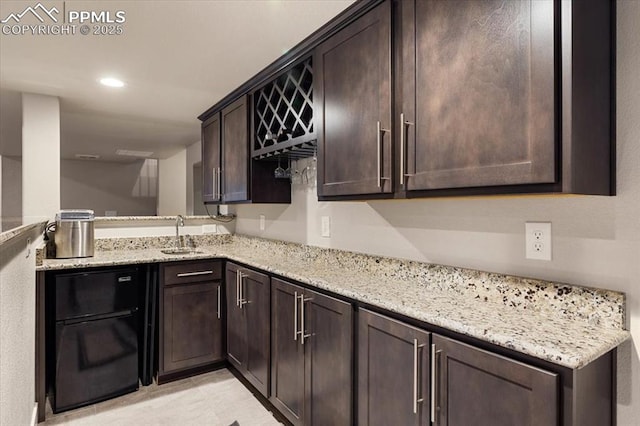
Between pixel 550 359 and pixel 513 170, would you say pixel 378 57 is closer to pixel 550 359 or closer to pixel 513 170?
pixel 513 170

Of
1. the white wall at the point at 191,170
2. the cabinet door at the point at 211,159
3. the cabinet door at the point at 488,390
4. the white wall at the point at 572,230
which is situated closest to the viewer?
the cabinet door at the point at 488,390

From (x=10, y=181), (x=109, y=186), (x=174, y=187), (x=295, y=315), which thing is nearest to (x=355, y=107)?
(x=295, y=315)

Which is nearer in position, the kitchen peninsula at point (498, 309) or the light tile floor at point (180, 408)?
the kitchen peninsula at point (498, 309)

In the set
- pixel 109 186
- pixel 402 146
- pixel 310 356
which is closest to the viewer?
pixel 402 146

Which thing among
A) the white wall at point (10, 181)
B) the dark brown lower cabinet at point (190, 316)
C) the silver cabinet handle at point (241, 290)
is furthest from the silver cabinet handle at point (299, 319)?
the white wall at point (10, 181)

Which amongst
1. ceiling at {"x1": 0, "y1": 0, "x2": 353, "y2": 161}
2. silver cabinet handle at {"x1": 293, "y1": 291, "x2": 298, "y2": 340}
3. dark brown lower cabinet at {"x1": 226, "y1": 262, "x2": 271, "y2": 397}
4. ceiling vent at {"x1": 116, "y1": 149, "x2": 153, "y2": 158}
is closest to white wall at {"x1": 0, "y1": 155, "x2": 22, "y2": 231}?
ceiling vent at {"x1": 116, "y1": 149, "x2": 153, "y2": 158}

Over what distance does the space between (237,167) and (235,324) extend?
1.18m

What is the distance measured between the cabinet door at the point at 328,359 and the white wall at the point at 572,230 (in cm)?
49

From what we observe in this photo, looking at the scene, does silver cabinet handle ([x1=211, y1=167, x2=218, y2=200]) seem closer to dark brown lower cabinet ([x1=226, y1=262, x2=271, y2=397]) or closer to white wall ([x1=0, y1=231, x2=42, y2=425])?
dark brown lower cabinet ([x1=226, y1=262, x2=271, y2=397])

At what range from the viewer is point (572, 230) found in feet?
4.08

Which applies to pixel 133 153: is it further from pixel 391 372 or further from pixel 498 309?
pixel 498 309

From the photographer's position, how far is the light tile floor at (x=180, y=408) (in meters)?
2.22

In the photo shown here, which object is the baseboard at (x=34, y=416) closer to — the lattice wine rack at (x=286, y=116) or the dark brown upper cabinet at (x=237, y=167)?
the dark brown upper cabinet at (x=237, y=167)

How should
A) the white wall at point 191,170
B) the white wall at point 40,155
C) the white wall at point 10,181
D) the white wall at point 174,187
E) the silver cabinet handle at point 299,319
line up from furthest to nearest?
the white wall at point 10,181, the white wall at point 174,187, the white wall at point 191,170, the white wall at point 40,155, the silver cabinet handle at point 299,319
